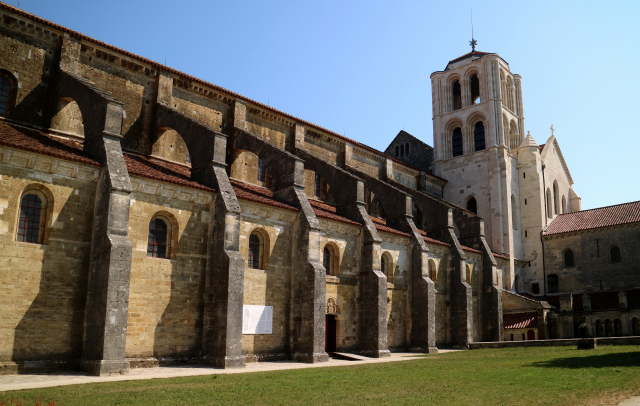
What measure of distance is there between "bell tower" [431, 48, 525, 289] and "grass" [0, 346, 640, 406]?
25.3 m

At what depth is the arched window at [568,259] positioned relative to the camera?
40.2 metres

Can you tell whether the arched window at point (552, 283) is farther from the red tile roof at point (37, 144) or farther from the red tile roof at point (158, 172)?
the red tile roof at point (37, 144)

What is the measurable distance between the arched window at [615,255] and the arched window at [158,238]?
107 ft

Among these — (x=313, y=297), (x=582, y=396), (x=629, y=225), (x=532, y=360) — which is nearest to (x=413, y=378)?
(x=582, y=396)

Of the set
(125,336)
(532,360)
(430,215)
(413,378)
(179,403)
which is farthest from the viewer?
(430,215)

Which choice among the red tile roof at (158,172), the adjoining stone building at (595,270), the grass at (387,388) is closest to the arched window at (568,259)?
the adjoining stone building at (595,270)

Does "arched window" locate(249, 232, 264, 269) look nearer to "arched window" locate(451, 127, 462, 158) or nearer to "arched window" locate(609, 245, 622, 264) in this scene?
"arched window" locate(451, 127, 462, 158)

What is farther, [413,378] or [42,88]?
[42,88]

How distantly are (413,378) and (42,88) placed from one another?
17899mm

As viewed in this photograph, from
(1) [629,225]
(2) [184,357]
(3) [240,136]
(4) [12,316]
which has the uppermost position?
(3) [240,136]

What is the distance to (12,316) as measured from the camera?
15.6m

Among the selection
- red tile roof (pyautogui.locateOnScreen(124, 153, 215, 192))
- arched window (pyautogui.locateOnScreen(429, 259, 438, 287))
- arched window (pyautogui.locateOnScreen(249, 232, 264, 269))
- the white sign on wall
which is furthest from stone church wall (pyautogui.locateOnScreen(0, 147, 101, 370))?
arched window (pyautogui.locateOnScreen(429, 259, 438, 287))

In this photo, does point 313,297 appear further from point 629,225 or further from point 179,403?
point 629,225

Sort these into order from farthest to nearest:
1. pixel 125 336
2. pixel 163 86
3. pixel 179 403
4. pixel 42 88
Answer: pixel 163 86, pixel 42 88, pixel 125 336, pixel 179 403
